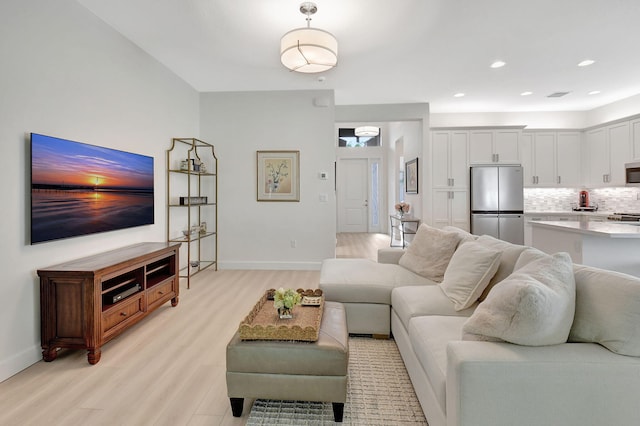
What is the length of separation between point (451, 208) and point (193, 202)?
4.32 meters

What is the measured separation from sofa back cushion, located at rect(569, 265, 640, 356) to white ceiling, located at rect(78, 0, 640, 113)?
2486 mm

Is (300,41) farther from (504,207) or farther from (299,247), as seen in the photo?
(504,207)

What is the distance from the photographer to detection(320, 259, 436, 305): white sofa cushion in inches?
98.9

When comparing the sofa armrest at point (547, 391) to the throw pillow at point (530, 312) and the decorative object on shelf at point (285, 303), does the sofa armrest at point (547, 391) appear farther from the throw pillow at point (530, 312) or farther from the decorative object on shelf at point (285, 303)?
the decorative object on shelf at point (285, 303)

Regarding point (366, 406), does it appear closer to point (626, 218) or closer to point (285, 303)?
point (285, 303)

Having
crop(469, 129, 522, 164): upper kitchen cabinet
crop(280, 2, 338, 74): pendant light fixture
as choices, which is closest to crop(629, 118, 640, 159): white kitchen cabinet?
crop(469, 129, 522, 164): upper kitchen cabinet

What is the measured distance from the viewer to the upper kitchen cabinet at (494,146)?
5598 millimetres

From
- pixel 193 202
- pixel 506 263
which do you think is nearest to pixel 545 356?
pixel 506 263

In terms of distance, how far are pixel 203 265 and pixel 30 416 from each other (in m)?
3.27

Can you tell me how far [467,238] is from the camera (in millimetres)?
2654

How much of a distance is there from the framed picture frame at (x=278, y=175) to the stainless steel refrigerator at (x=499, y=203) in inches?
126

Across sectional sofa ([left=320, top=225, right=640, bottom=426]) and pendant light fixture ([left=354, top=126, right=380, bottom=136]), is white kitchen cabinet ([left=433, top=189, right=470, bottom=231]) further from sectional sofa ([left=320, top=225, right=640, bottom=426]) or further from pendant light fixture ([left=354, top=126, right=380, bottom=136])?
sectional sofa ([left=320, top=225, right=640, bottom=426])

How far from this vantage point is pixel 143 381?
6.50ft

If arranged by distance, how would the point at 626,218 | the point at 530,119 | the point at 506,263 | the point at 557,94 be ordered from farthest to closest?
the point at 530,119, the point at 557,94, the point at 626,218, the point at 506,263
